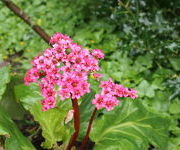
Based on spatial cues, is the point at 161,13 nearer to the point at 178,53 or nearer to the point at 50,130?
the point at 178,53

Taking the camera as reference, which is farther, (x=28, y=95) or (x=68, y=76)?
(x=28, y=95)

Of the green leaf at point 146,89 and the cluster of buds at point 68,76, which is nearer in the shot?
the cluster of buds at point 68,76

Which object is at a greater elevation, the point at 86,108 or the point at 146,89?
the point at 146,89

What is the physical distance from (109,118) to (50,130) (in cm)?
41

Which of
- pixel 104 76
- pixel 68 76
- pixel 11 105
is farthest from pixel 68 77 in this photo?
pixel 104 76

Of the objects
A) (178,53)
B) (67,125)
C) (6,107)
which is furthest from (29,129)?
(178,53)

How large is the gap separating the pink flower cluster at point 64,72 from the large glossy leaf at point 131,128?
1.74 ft

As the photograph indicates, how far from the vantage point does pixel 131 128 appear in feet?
7.06

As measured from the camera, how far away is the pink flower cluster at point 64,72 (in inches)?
61.8

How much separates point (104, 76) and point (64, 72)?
1352 millimetres

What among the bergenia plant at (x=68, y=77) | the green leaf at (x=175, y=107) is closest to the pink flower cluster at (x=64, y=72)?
the bergenia plant at (x=68, y=77)

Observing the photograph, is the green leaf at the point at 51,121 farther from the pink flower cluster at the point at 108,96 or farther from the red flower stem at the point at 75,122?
the pink flower cluster at the point at 108,96

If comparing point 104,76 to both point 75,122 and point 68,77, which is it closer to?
point 75,122

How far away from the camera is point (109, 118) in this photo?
2.18 m
